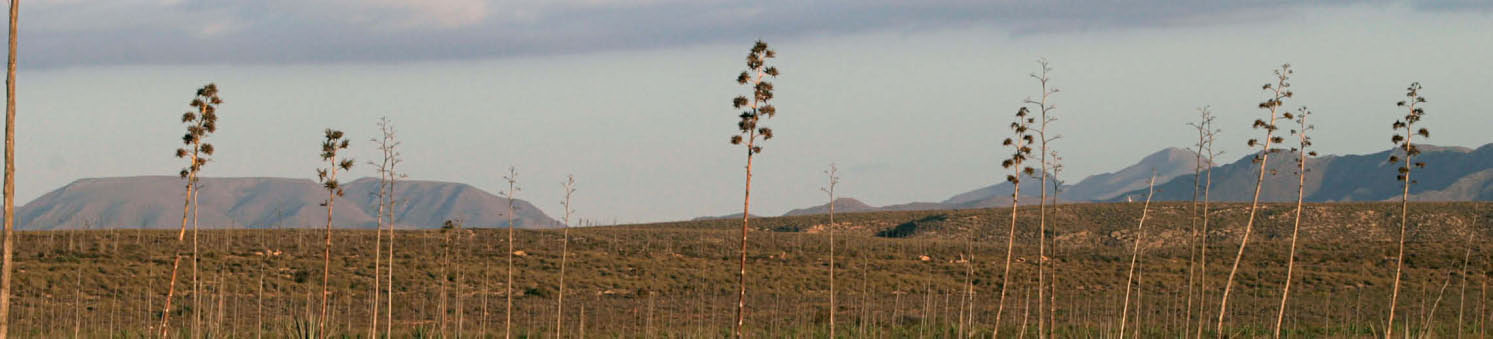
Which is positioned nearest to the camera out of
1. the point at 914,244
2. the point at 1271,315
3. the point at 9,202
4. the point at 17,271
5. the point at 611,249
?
the point at 9,202

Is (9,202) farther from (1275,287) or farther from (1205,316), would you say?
(1275,287)

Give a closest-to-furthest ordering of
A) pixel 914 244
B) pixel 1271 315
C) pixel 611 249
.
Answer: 1. pixel 1271 315
2. pixel 611 249
3. pixel 914 244

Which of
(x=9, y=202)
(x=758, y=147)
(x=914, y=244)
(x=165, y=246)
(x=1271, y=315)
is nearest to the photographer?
(x=9, y=202)

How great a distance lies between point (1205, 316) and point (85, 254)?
195 feet

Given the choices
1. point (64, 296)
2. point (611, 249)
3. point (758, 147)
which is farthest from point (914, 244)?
point (758, 147)

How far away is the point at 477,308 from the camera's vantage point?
6309cm

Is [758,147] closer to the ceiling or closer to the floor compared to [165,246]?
closer to the ceiling

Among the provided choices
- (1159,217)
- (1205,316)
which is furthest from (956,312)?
(1159,217)

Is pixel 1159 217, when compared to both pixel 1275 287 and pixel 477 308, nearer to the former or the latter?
pixel 1275 287

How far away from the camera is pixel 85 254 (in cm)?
7619

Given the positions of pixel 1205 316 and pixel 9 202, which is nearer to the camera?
pixel 9 202

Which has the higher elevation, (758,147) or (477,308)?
(758,147)

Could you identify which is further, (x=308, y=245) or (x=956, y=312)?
(x=308, y=245)

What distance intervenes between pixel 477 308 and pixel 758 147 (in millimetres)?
40806
